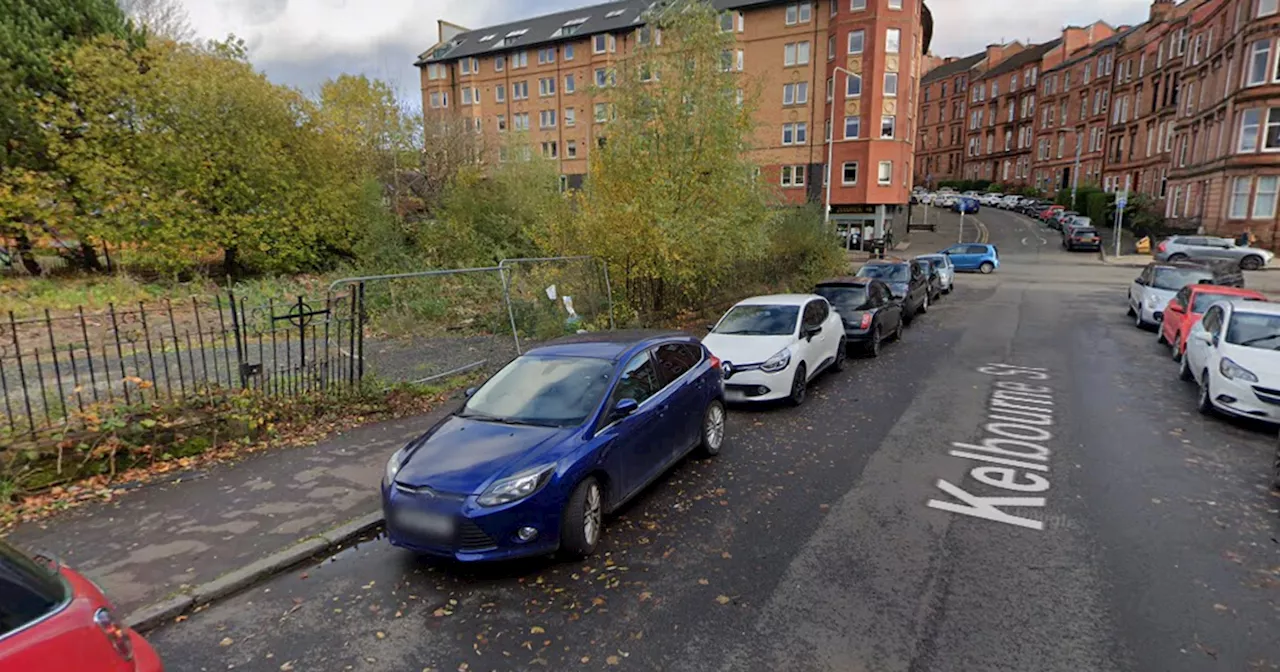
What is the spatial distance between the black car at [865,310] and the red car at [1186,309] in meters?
5.09

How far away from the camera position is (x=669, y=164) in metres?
13.1

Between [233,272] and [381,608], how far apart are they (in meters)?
21.1

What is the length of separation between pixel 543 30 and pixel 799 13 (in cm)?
2495

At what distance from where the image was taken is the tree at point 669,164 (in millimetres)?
12828

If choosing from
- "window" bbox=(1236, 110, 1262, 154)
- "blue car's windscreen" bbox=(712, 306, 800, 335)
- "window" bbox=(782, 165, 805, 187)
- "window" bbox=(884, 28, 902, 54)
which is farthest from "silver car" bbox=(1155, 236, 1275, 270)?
"blue car's windscreen" bbox=(712, 306, 800, 335)

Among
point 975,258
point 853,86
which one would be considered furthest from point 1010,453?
point 853,86

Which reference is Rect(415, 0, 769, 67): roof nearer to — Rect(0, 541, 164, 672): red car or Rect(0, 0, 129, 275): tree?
Rect(0, 0, 129, 275): tree

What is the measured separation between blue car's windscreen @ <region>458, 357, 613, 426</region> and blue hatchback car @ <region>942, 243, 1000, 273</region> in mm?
31154

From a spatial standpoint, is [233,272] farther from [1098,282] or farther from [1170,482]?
[1098,282]

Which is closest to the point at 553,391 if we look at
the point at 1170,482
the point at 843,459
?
the point at 843,459

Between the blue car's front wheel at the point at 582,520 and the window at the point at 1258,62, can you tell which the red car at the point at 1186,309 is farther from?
the window at the point at 1258,62

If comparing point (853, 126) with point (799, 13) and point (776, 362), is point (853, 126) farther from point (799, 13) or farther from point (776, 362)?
point (776, 362)

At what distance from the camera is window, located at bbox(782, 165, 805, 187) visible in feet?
147

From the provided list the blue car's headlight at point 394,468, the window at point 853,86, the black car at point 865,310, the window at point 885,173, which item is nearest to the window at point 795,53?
the window at point 853,86
